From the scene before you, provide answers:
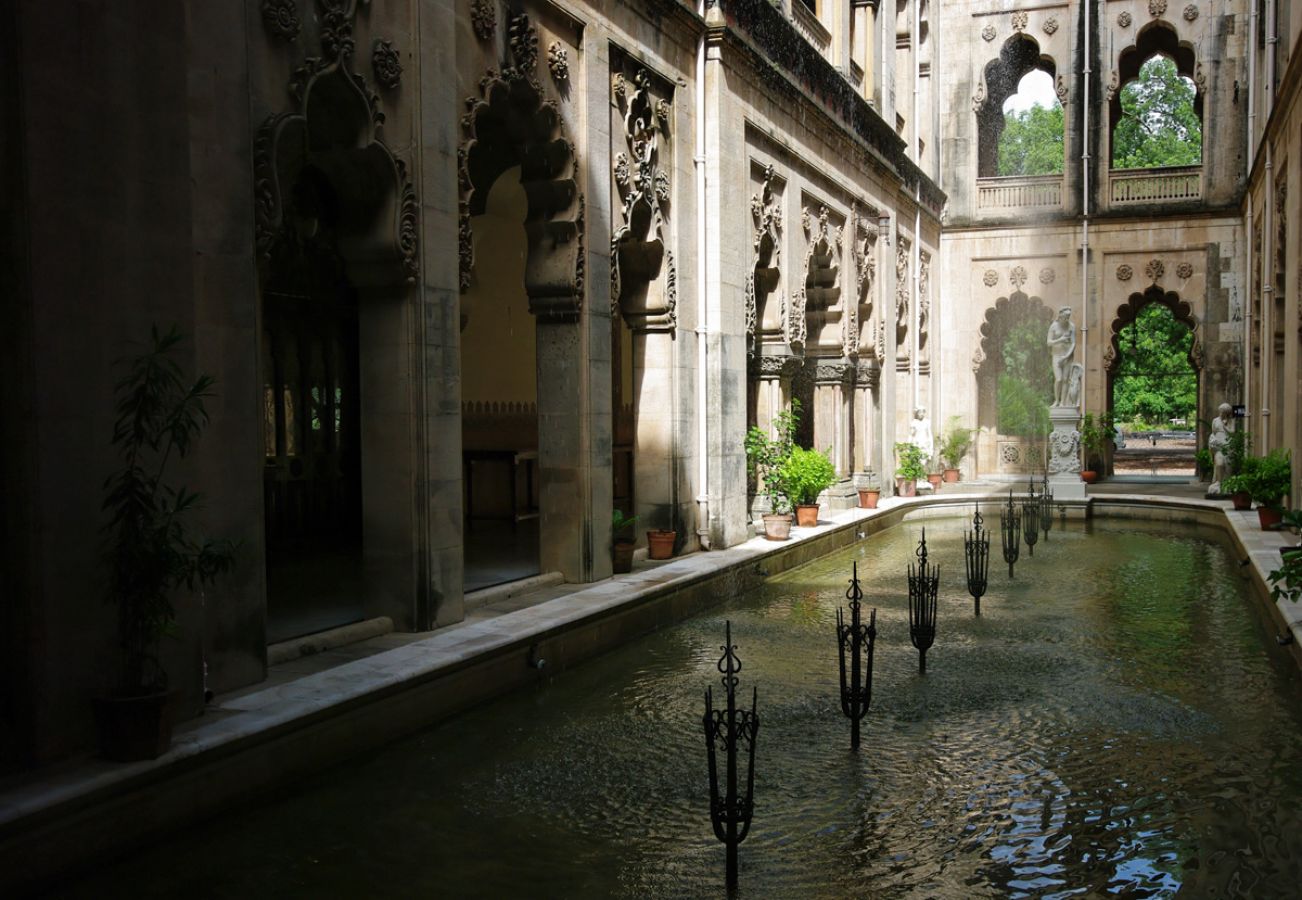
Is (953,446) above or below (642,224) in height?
below

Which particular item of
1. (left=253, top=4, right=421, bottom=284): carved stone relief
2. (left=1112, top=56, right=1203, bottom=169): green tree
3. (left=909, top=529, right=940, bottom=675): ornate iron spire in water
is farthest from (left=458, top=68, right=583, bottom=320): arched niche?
(left=1112, top=56, right=1203, bottom=169): green tree

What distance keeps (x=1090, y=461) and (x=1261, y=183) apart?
780cm

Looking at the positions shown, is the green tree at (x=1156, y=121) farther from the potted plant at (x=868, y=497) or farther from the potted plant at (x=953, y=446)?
the potted plant at (x=868, y=497)

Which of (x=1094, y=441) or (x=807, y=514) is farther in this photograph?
(x=1094, y=441)

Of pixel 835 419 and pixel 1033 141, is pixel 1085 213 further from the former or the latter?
pixel 1033 141

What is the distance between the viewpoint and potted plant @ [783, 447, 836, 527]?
51.1ft

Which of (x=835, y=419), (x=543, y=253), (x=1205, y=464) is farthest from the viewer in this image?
(x=1205, y=464)

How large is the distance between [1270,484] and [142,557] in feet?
50.0

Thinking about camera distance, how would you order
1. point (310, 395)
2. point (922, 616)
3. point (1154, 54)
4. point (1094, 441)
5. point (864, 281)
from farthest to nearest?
point (1154, 54) < point (1094, 441) < point (864, 281) < point (310, 395) < point (922, 616)

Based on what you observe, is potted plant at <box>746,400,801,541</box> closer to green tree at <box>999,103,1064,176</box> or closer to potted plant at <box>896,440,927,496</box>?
potted plant at <box>896,440,927,496</box>

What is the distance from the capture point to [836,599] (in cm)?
1220

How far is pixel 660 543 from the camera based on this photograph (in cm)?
1271

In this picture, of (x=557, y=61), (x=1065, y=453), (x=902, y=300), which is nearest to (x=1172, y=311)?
(x=1065, y=453)

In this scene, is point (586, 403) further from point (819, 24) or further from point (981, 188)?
point (981, 188)
